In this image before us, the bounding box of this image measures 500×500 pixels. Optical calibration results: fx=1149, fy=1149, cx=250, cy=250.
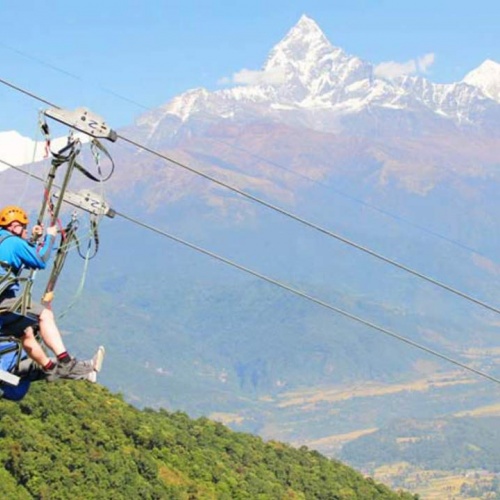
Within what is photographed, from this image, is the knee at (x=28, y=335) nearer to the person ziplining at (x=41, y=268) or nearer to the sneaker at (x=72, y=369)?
the person ziplining at (x=41, y=268)

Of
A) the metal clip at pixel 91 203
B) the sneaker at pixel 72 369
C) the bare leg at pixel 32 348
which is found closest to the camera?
the bare leg at pixel 32 348

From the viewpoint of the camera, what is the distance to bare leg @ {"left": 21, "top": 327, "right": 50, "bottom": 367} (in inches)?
570

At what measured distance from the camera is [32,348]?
47.6 feet

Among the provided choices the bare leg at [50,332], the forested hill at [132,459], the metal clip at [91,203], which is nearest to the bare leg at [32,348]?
the bare leg at [50,332]

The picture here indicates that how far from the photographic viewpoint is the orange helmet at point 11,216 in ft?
45.3

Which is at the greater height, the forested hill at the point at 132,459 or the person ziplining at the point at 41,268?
the forested hill at the point at 132,459

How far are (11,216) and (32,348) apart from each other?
70.0 inches

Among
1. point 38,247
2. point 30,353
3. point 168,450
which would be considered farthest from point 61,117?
point 168,450

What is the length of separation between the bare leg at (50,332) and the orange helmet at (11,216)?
48.0 inches

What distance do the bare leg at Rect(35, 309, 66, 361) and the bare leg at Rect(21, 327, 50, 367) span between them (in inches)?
6.1

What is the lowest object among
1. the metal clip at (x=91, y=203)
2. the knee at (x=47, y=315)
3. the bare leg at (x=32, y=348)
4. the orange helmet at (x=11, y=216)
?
A: the bare leg at (x=32, y=348)

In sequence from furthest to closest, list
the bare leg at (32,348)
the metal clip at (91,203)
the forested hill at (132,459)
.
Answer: the forested hill at (132,459) → the metal clip at (91,203) → the bare leg at (32,348)

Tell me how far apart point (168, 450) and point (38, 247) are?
1777 inches

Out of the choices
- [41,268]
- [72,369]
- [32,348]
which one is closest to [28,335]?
[32,348]
